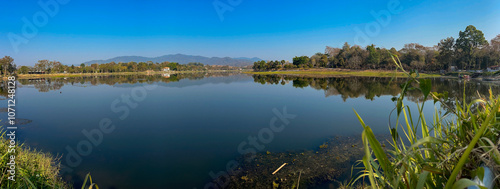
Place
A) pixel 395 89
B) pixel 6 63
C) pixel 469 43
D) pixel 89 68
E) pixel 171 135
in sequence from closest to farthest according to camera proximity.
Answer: pixel 171 135 < pixel 395 89 < pixel 469 43 < pixel 6 63 < pixel 89 68

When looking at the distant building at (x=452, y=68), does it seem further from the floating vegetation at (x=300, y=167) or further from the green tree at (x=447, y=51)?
the floating vegetation at (x=300, y=167)

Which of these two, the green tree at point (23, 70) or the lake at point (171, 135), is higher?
the green tree at point (23, 70)

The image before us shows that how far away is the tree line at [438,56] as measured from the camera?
41094 mm

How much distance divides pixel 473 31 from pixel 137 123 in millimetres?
59644

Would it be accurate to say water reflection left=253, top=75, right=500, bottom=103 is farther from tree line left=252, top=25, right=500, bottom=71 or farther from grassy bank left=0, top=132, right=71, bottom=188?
grassy bank left=0, top=132, right=71, bottom=188

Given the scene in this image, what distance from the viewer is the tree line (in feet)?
135

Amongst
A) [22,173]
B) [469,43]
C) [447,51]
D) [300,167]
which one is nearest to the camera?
[22,173]

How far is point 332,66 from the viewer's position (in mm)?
84000

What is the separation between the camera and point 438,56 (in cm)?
5084

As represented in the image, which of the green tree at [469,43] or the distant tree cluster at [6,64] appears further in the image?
the distant tree cluster at [6,64]

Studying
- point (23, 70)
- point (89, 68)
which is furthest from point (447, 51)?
point (89, 68)

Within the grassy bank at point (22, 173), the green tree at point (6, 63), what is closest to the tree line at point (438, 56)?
the grassy bank at point (22, 173)

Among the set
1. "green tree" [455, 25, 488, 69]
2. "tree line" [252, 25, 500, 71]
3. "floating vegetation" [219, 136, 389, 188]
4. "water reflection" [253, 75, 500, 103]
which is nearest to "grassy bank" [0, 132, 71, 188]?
"floating vegetation" [219, 136, 389, 188]

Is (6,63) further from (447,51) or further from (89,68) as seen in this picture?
(447,51)
